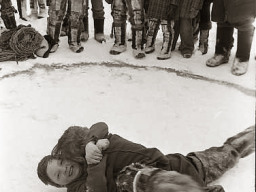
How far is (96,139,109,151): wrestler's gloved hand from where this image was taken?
1989 millimetres

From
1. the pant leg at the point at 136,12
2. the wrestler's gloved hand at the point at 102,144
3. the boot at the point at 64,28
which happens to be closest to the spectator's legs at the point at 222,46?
A: the pant leg at the point at 136,12

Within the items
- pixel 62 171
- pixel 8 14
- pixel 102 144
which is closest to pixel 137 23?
pixel 8 14

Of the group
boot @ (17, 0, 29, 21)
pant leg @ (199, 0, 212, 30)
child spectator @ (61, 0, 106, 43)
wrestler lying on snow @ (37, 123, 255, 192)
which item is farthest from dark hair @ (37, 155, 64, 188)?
boot @ (17, 0, 29, 21)

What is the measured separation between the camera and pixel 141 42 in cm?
373

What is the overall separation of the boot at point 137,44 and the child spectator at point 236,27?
0.60 meters

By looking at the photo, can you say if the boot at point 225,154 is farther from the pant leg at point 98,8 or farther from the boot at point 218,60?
the pant leg at point 98,8

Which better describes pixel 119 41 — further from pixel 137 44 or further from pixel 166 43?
pixel 166 43

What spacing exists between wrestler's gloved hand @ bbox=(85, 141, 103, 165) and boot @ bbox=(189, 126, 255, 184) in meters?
0.53

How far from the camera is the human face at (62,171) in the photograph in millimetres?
1938

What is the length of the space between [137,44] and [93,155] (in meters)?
1.92

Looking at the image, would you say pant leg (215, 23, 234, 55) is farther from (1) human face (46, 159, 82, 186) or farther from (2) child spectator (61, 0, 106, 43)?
(1) human face (46, 159, 82, 186)

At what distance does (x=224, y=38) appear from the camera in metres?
3.51

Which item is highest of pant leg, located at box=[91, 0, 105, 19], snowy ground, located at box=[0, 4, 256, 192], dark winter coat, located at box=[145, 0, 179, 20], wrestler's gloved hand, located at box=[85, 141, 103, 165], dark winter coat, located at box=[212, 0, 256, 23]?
dark winter coat, located at box=[212, 0, 256, 23]

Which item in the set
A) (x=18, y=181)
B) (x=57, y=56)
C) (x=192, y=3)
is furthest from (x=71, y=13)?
(x=18, y=181)
